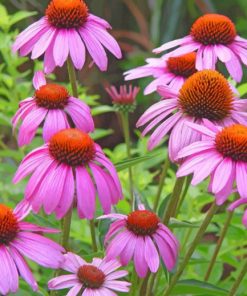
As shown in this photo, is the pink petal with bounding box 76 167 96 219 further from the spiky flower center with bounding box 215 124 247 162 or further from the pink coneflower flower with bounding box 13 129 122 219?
the spiky flower center with bounding box 215 124 247 162

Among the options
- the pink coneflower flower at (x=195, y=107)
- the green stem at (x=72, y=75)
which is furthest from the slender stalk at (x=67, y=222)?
the pink coneflower flower at (x=195, y=107)

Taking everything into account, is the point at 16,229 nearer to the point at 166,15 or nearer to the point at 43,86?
the point at 43,86

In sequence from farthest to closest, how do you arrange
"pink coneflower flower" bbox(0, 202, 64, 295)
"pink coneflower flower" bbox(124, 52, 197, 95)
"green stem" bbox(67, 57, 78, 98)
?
"pink coneflower flower" bbox(124, 52, 197, 95), "green stem" bbox(67, 57, 78, 98), "pink coneflower flower" bbox(0, 202, 64, 295)

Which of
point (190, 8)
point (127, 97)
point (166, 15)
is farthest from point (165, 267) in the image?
point (190, 8)

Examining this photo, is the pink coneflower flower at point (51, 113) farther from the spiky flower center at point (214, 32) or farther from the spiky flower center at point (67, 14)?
the spiky flower center at point (214, 32)

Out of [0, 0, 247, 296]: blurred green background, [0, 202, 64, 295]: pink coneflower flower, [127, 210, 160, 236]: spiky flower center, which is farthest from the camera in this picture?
[0, 0, 247, 296]: blurred green background

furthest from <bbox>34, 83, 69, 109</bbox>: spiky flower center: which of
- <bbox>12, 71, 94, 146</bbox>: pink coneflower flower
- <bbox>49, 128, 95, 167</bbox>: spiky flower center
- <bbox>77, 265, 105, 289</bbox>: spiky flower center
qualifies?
<bbox>77, 265, 105, 289</bbox>: spiky flower center

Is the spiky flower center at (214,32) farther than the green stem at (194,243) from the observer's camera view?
Yes
